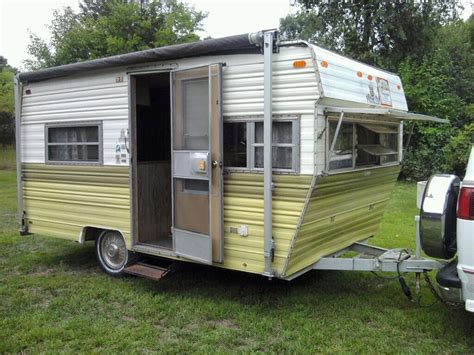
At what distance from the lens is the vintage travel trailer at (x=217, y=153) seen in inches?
176

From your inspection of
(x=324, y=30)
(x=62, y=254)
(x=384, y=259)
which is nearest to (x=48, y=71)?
(x=62, y=254)

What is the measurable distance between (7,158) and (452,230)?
2462 cm

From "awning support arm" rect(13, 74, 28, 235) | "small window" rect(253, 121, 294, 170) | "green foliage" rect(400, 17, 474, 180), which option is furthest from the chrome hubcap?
"green foliage" rect(400, 17, 474, 180)

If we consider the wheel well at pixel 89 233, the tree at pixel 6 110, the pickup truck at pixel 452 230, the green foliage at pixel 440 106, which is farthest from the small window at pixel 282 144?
the tree at pixel 6 110

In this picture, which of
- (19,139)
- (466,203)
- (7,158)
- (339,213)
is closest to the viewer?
(466,203)

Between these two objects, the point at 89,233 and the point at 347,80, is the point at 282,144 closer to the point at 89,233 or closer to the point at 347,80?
the point at 347,80

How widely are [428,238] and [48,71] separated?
197 inches

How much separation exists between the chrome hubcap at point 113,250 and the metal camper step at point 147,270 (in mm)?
302

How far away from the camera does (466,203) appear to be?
3.72m

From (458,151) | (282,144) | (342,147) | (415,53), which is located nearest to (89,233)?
(282,144)

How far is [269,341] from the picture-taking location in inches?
169

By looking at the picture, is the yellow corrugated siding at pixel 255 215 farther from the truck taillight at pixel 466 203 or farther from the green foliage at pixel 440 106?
the green foliage at pixel 440 106

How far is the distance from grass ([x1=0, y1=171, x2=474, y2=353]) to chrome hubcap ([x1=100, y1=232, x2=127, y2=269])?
0.67 feet

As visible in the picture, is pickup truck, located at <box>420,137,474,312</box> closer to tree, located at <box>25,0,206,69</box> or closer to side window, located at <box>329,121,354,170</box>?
side window, located at <box>329,121,354,170</box>
